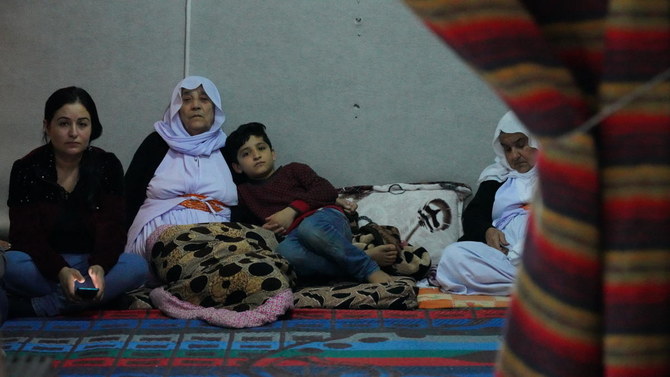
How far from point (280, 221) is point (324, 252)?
0.26 meters

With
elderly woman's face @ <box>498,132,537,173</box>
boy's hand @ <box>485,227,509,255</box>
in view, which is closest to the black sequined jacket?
boy's hand @ <box>485,227,509,255</box>

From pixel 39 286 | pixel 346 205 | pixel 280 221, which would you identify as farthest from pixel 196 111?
pixel 39 286

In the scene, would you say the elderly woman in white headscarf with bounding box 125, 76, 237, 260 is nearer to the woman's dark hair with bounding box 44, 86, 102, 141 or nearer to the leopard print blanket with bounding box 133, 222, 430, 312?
the leopard print blanket with bounding box 133, 222, 430, 312

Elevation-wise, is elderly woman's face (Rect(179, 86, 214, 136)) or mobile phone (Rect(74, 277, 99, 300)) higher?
elderly woman's face (Rect(179, 86, 214, 136))

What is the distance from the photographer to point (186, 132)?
3822 millimetres

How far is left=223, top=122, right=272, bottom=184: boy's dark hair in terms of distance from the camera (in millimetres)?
3840

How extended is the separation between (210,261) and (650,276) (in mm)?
2698

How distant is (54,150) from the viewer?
3.26 metres

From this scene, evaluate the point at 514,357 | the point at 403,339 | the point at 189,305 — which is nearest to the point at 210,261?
the point at 189,305

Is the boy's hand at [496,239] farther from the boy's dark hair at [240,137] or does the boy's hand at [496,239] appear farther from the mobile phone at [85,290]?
the mobile phone at [85,290]

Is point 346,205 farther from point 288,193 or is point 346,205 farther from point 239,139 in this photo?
point 239,139

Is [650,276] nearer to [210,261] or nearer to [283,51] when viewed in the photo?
[210,261]

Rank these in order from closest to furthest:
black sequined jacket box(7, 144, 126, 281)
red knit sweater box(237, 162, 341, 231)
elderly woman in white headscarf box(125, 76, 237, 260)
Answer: black sequined jacket box(7, 144, 126, 281), elderly woman in white headscarf box(125, 76, 237, 260), red knit sweater box(237, 162, 341, 231)

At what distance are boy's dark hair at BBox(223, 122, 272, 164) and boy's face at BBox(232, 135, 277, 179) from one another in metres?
0.02
